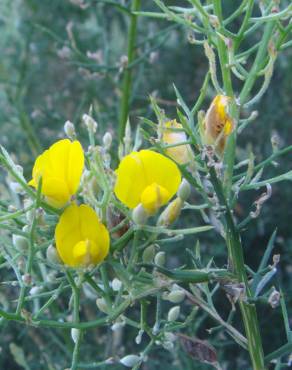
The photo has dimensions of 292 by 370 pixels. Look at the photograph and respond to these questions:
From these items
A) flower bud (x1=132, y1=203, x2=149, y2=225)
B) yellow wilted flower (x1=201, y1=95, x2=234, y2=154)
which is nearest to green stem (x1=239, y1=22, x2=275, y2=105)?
yellow wilted flower (x1=201, y1=95, x2=234, y2=154)

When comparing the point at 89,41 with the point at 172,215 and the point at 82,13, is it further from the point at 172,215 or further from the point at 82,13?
the point at 172,215

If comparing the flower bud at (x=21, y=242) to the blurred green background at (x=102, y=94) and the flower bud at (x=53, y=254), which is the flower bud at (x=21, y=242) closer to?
the flower bud at (x=53, y=254)

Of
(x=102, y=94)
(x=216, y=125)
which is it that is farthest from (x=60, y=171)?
(x=102, y=94)

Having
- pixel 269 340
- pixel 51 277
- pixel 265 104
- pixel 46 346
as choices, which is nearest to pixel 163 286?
pixel 51 277

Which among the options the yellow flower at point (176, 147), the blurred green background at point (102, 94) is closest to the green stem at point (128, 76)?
the blurred green background at point (102, 94)

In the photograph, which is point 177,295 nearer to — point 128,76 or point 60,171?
point 60,171

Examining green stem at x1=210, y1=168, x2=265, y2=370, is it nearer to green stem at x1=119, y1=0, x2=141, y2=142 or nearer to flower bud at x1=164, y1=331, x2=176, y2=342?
flower bud at x1=164, y1=331, x2=176, y2=342

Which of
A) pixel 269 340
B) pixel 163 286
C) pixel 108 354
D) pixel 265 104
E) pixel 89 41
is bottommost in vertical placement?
pixel 269 340
